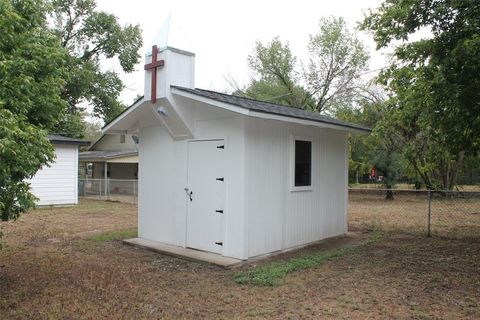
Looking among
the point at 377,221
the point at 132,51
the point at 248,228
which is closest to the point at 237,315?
the point at 248,228

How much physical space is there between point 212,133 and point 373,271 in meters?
3.49

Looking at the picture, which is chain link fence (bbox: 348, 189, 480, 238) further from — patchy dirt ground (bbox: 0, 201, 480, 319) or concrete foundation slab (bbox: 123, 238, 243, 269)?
concrete foundation slab (bbox: 123, 238, 243, 269)

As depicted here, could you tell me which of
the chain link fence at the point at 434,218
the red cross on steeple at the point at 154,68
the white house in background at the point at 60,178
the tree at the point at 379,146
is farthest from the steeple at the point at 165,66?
the tree at the point at 379,146

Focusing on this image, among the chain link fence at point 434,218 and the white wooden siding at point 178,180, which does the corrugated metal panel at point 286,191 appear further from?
the chain link fence at point 434,218

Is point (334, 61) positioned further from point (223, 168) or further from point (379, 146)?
point (223, 168)

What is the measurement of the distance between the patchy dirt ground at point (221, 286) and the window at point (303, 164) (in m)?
1.68

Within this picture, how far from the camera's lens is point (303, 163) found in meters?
8.12

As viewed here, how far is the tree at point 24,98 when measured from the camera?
14.2ft

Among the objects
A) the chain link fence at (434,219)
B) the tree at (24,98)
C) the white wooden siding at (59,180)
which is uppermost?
the tree at (24,98)

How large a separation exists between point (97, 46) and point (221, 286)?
1033 inches

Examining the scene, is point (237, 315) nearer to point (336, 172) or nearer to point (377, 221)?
point (336, 172)

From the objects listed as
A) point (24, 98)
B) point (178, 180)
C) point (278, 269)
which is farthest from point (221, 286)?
point (24, 98)

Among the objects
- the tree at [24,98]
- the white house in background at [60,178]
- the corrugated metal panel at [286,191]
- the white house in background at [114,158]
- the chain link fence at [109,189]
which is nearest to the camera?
the tree at [24,98]

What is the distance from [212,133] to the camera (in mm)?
7340
